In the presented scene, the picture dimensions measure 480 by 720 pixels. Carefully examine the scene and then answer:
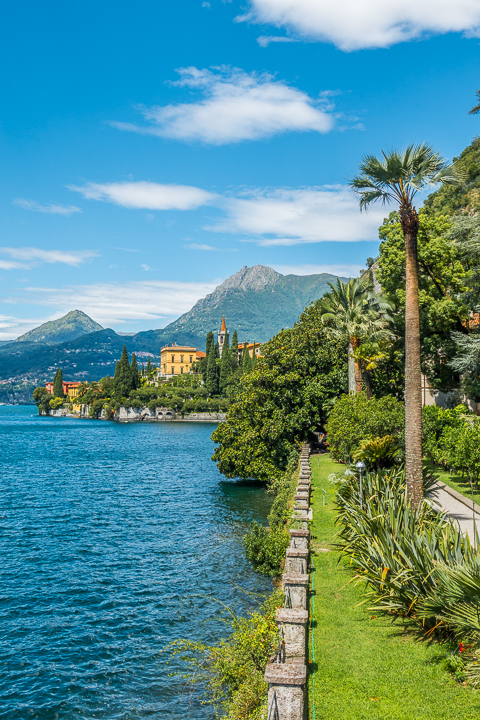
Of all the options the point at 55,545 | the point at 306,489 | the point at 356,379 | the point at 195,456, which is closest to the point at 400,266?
the point at 356,379

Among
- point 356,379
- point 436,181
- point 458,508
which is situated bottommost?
point 458,508

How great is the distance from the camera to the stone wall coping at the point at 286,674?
5.47m

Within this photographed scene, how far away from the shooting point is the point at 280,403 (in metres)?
31.1

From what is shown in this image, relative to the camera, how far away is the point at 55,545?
65.3ft

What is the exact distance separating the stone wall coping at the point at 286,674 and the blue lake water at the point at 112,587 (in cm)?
447

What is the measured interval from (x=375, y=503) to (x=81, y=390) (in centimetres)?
14691

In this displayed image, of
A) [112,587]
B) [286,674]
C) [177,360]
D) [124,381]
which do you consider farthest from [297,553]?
[177,360]

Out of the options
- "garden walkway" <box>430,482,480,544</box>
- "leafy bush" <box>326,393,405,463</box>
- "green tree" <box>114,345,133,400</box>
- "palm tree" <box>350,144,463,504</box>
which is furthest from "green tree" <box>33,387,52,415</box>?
"palm tree" <box>350,144,463,504</box>

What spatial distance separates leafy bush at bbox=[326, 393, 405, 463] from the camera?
2034cm

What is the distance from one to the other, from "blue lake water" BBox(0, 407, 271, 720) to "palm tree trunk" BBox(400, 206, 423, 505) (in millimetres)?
5727

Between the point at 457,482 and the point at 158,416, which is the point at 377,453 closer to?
the point at 457,482

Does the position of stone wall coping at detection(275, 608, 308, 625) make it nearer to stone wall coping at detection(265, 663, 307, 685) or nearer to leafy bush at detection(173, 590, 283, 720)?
leafy bush at detection(173, 590, 283, 720)

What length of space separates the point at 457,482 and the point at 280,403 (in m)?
13.3

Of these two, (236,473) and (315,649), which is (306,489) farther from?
(236,473)
